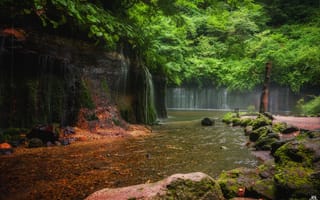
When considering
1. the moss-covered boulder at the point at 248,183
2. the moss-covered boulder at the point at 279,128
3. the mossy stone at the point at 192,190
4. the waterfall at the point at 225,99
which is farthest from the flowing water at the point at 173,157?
the waterfall at the point at 225,99

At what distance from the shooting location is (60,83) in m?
7.91

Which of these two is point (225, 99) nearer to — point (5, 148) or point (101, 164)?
point (101, 164)

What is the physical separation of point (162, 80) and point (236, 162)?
11.0 metres

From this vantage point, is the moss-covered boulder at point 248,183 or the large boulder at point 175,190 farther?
the moss-covered boulder at point 248,183

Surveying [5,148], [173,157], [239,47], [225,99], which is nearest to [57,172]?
[5,148]

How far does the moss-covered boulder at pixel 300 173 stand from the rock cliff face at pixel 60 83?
250 inches

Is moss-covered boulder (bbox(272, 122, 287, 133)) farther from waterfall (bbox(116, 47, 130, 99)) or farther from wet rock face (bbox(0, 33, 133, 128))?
waterfall (bbox(116, 47, 130, 99))

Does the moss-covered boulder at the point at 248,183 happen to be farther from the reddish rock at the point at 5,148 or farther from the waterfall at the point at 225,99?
the waterfall at the point at 225,99

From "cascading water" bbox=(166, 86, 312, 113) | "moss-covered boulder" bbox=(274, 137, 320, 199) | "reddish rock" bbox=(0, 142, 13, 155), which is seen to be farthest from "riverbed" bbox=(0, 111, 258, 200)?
"cascading water" bbox=(166, 86, 312, 113)

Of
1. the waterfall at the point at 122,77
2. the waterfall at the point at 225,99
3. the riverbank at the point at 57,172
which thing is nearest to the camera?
the riverbank at the point at 57,172

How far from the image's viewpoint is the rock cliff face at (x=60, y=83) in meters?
6.88

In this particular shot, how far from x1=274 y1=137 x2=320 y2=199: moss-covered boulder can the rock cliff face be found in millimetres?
6338

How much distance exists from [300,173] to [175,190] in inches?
59.5

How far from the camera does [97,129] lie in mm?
8094
